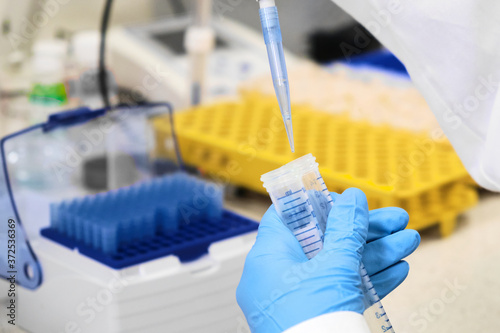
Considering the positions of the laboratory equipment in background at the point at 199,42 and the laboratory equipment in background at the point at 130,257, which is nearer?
the laboratory equipment in background at the point at 130,257

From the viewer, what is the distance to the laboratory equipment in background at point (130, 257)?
Answer: 765mm

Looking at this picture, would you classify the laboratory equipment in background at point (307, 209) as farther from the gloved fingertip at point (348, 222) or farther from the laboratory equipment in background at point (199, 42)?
the laboratory equipment in background at point (199, 42)

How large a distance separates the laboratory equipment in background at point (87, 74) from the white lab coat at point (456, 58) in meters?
0.85

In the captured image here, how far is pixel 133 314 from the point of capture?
0.76m

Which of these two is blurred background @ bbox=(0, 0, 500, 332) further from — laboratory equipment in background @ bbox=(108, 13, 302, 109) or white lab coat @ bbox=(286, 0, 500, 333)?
white lab coat @ bbox=(286, 0, 500, 333)

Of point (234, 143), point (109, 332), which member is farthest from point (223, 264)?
point (234, 143)

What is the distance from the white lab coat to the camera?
0.64 m

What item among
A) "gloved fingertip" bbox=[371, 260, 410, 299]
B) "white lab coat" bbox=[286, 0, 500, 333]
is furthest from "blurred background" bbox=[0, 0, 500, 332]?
"white lab coat" bbox=[286, 0, 500, 333]

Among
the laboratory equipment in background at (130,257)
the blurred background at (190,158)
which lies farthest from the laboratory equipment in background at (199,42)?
the laboratory equipment in background at (130,257)

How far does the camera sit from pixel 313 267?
59 cm

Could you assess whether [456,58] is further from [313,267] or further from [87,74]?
[87,74]

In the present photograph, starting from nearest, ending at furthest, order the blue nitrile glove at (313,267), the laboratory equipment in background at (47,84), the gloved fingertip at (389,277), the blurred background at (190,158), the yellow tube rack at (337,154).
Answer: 1. the blue nitrile glove at (313,267)
2. the gloved fingertip at (389,277)
3. the blurred background at (190,158)
4. the yellow tube rack at (337,154)
5. the laboratory equipment in background at (47,84)

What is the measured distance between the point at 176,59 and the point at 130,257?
1.01 meters

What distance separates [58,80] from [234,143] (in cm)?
45
